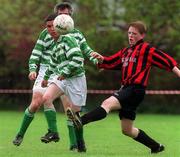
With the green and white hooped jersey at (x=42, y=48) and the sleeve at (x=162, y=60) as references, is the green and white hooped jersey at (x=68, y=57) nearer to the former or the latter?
the green and white hooped jersey at (x=42, y=48)

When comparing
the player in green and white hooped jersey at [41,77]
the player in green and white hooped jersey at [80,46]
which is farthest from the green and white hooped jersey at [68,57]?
the player in green and white hooped jersey at [41,77]

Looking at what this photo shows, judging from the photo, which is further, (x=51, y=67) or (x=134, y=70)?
(x=51, y=67)

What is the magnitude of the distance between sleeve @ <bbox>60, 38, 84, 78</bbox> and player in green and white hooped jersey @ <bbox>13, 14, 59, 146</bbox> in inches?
25.7

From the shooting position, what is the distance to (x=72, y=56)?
10922mm

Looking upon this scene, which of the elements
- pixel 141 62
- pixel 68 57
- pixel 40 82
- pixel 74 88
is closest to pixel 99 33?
pixel 40 82

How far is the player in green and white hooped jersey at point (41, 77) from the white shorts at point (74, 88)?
509 mm

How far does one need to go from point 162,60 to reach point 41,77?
7.68 ft

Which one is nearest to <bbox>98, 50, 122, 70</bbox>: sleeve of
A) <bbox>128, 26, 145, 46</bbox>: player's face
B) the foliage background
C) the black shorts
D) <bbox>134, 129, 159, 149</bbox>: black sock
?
<bbox>128, 26, 145, 46</bbox>: player's face

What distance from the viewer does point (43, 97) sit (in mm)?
11227

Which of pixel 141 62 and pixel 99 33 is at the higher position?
pixel 141 62

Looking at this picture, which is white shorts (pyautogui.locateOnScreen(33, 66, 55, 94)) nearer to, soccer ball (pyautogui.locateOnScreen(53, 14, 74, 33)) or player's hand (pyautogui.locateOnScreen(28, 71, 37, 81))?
player's hand (pyautogui.locateOnScreen(28, 71, 37, 81))

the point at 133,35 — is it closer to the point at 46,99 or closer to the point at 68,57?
the point at 68,57

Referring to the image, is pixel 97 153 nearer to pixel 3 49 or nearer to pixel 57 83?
pixel 57 83

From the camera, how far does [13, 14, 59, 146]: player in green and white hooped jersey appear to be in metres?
11.8
